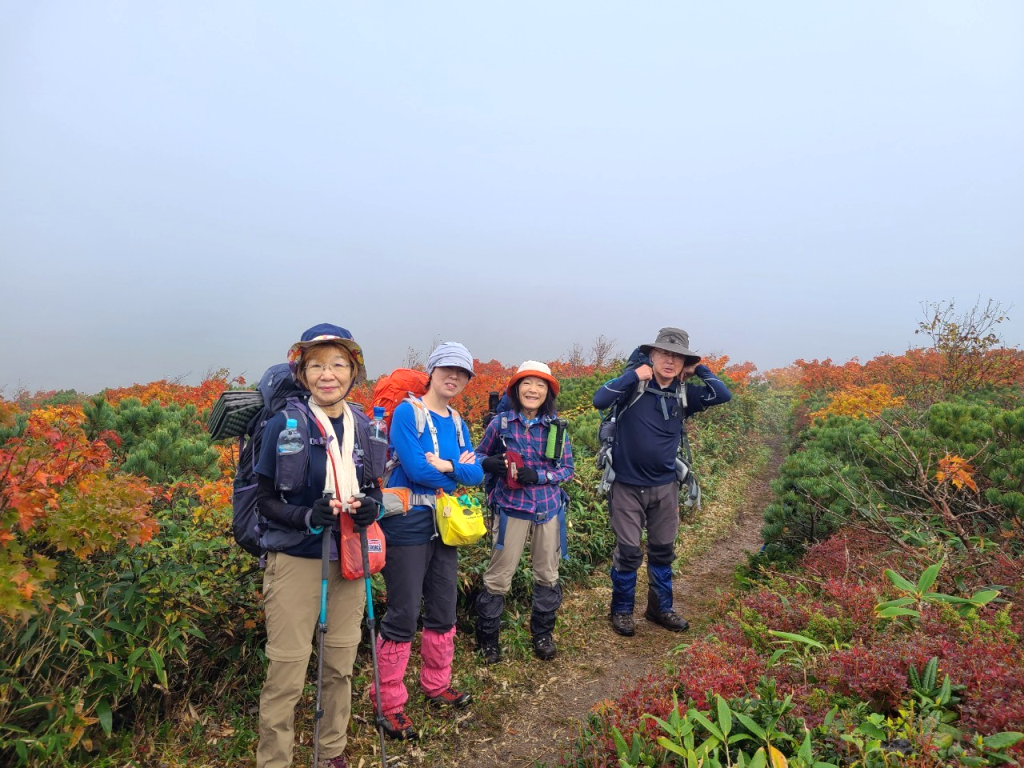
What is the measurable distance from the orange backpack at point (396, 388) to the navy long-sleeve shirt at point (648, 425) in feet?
5.82

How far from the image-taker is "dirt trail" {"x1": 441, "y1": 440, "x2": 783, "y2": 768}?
3.45 metres

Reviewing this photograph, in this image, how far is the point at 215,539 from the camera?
3.37 metres

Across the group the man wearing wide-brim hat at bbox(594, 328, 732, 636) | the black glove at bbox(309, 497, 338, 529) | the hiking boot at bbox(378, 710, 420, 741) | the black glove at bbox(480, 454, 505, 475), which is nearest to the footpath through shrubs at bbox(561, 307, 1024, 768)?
the man wearing wide-brim hat at bbox(594, 328, 732, 636)

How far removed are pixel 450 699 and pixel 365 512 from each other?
175cm

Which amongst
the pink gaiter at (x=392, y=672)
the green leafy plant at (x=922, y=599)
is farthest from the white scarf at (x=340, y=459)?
the green leafy plant at (x=922, y=599)

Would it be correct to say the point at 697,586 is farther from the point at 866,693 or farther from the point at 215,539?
the point at 215,539

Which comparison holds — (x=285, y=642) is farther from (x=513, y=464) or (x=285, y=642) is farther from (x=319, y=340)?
(x=513, y=464)

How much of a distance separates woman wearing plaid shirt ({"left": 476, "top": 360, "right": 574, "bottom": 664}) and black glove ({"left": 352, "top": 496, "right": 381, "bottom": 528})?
1457 millimetres

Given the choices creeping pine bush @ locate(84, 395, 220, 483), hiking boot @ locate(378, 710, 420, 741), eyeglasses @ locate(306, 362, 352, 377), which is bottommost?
hiking boot @ locate(378, 710, 420, 741)

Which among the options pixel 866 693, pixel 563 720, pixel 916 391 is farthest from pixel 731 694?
pixel 916 391

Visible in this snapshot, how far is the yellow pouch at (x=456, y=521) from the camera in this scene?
343cm

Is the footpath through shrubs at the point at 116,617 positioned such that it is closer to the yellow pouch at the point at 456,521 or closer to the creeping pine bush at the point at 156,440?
the yellow pouch at the point at 456,521

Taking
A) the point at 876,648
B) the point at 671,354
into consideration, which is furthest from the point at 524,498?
the point at 876,648

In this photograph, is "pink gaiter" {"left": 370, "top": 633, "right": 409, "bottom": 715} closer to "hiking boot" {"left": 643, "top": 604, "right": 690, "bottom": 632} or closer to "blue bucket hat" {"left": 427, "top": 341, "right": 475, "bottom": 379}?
"blue bucket hat" {"left": 427, "top": 341, "right": 475, "bottom": 379}
